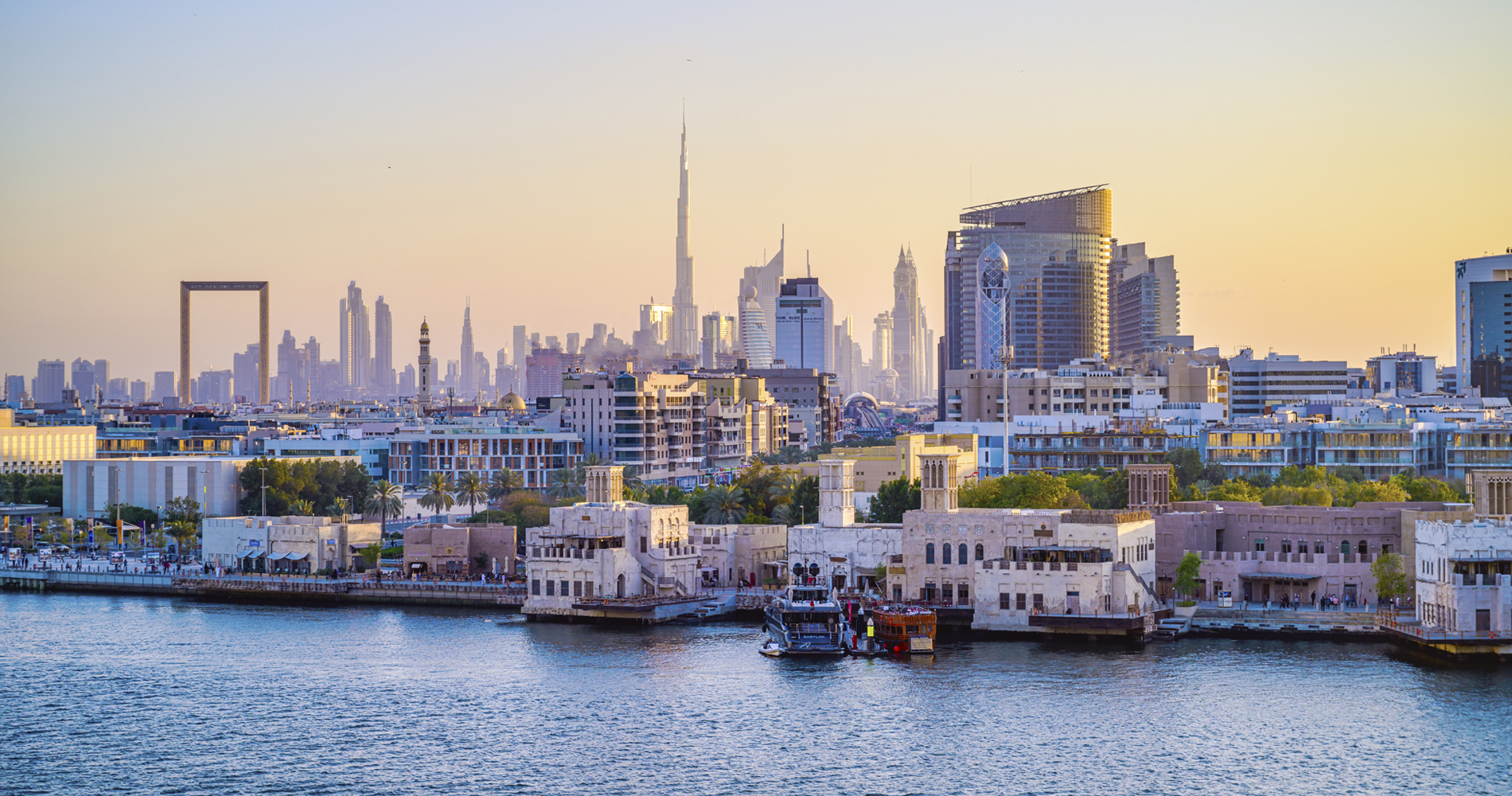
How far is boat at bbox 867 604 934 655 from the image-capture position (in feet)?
212

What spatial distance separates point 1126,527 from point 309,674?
30.9 metres

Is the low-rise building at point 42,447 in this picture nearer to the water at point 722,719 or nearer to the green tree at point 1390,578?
the water at point 722,719

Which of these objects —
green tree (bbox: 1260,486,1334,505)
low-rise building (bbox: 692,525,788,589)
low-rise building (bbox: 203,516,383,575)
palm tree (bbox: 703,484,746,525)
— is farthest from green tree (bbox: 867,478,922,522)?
low-rise building (bbox: 203,516,383,575)

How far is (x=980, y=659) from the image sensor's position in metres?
62.7

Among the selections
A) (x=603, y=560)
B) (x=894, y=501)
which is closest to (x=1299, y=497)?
(x=894, y=501)

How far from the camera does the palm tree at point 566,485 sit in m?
118

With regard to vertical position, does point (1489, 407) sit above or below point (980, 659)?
above

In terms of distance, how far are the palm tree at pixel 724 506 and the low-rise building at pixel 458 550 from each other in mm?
11348

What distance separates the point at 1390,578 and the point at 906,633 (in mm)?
18829

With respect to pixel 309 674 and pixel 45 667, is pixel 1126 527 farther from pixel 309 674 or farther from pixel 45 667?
pixel 45 667

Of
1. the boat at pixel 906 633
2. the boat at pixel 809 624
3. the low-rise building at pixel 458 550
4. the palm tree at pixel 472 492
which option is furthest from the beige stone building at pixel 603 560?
the palm tree at pixel 472 492

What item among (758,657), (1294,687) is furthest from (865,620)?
(1294,687)

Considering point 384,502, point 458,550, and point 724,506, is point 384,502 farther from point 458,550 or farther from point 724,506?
point 724,506

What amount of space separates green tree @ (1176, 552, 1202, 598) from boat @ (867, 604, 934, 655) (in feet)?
37.0
